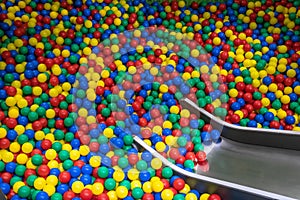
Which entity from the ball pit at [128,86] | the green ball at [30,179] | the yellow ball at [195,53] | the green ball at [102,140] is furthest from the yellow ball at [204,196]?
the yellow ball at [195,53]

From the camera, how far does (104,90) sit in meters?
2.29

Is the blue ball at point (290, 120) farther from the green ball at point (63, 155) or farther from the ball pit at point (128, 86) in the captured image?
the green ball at point (63, 155)

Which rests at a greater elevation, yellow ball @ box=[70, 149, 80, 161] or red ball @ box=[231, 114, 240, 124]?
red ball @ box=[231, 114, 240, 124]

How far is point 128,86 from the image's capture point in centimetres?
232

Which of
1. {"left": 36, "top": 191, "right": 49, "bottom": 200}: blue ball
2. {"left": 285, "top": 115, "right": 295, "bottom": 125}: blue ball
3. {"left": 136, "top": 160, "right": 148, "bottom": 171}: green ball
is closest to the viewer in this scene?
{"left": 36, "top": 191, "right": 49, "bottom": 200}: blue ball

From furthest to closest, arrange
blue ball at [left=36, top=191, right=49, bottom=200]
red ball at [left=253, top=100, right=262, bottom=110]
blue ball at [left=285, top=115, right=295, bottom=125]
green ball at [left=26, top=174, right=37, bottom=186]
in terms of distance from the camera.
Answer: red ball at [left=253, top=100, right=262, bottom=110]
blue ball at [left=285, top=115, right=295, bottom=125]
green ball at [left=26, top=174, right=37, bottom=186]
blue ball at [left=36, top=191, right=49, bottom=200]

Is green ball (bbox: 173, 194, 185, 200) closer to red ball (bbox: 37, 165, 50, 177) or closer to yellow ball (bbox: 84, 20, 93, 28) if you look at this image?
red ball (bbox: 37, 165, 50, 177)

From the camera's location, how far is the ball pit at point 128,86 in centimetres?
189

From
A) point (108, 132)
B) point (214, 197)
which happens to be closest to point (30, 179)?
point (108, 132)

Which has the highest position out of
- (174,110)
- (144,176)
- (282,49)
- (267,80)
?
(282,49)

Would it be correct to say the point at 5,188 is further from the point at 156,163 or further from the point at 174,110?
the point at 174,110

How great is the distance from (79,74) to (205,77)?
0.78 metres

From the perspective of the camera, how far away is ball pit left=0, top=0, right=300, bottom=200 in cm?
189

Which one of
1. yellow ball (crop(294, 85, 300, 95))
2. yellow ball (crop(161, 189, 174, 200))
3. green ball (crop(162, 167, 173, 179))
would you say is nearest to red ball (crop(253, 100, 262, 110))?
yellow ball (crop(294, 85, 300, 95))
